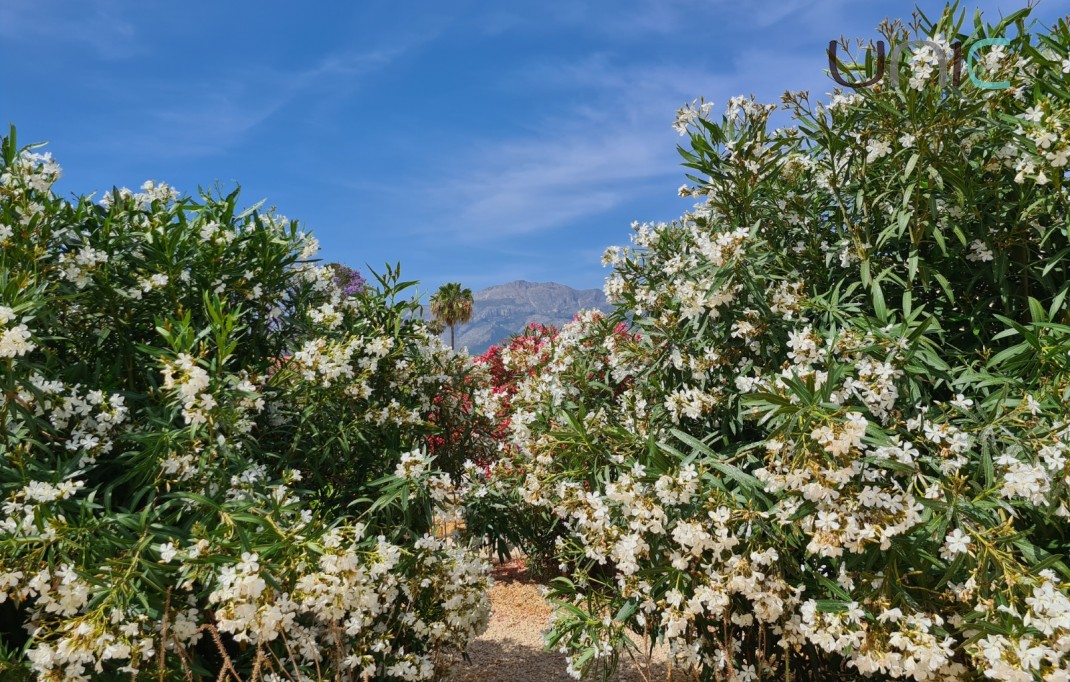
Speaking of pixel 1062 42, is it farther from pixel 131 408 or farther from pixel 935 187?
pixel 131 408

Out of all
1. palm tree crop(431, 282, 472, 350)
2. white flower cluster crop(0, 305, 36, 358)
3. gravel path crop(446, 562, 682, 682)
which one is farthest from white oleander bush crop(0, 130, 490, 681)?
palm tree crop(431, 282, 472, 350)

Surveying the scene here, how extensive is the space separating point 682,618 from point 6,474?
2.76 meters

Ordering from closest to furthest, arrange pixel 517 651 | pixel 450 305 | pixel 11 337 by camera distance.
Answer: pixel 11 337 < pixel 517 651 < pixel 450 305

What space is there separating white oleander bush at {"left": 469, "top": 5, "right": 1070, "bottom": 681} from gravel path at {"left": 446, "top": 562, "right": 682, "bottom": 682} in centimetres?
182

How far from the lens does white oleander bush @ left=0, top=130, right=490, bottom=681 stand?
2.56 meters

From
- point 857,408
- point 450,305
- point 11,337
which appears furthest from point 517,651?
point 450,305

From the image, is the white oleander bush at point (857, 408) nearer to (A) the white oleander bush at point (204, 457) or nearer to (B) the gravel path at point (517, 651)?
(A) the white oleander bush at point (204, 457)

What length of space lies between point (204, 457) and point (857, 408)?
263cm

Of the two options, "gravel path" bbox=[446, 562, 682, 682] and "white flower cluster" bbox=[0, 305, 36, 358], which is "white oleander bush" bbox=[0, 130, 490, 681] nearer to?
"white flower cluster" bbox=[0, 305, 36, 358]

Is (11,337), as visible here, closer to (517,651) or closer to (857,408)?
(857,408)

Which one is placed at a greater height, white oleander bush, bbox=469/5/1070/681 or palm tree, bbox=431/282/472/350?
palm tree, bbox=431/282/472/350

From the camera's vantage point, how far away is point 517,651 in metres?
6.00

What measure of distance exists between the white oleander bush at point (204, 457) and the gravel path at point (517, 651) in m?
1.33

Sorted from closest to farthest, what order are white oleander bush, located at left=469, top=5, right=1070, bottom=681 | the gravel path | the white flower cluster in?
white oleander bush, located at left=469, top=5, right=1070, bottom=681, the white flower cluster, the gravel path
